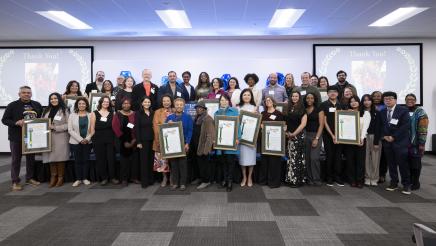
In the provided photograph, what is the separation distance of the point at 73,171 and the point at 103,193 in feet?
3.75

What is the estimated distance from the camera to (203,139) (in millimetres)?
4961

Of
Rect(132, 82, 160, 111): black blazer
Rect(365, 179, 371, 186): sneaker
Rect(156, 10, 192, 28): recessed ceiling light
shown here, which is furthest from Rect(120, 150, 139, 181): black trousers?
Rect(365, 179, 371, 186): sneaker

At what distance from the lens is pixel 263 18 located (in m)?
7.03

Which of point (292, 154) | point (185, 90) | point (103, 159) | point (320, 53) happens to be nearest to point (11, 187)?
point (103, 159)

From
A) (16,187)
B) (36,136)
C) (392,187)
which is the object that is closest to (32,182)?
(16,187)

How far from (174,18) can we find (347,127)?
14.5ft

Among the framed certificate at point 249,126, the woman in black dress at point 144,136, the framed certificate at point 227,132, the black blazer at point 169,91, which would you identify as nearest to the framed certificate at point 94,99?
the black blazer at point 169,91

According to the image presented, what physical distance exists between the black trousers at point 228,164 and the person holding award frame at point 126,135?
4.93 feet

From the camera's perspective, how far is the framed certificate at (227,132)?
4887 mm

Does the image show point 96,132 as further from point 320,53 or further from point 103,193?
point 320,53

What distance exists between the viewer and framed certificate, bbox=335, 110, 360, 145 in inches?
195

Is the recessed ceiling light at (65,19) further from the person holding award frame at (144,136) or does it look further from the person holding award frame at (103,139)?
the person holding award frame at (144,136)

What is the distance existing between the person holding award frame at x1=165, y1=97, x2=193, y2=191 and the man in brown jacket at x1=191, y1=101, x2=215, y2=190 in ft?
0.64

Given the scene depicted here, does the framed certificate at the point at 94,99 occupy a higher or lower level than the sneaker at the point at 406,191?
higher
